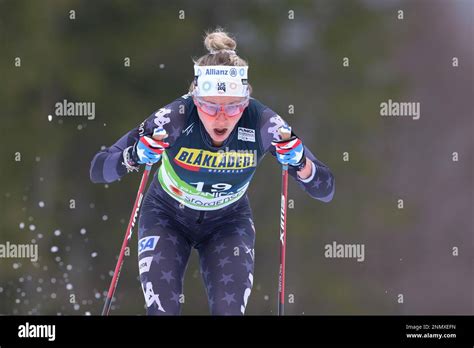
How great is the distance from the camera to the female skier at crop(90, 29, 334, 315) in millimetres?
5359

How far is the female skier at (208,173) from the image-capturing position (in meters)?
5.36

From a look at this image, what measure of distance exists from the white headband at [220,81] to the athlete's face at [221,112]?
0.03 m

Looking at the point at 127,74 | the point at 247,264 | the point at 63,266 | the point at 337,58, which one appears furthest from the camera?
the point at 337,58

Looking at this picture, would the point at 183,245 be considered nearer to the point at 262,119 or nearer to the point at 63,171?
the point at 262,119

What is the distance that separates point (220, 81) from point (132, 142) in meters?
0.68

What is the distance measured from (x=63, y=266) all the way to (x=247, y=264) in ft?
29.3

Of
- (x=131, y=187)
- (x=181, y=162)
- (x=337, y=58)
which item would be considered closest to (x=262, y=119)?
(x=181, y=162)

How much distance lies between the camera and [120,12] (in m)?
15.0

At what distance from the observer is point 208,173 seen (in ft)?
18.4
